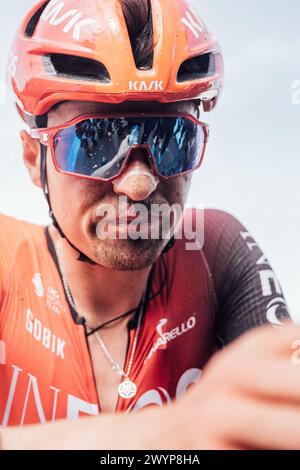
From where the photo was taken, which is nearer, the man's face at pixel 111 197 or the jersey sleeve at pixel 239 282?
the man's face at pixel 111 197

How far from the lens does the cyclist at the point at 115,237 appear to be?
237 centimetres

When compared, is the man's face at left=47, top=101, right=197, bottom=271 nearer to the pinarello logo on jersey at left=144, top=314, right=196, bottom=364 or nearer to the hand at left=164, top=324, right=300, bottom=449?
the pinarello logo on jersey at left=144, top=314, right=196, bottom=364

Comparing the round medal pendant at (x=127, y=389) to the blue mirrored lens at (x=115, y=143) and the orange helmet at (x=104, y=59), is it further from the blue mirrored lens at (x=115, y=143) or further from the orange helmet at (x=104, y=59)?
the orange helmet at (x=104, y=59)

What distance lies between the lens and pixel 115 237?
7.91 feet

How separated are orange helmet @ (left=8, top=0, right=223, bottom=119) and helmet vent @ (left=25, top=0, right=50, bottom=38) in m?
0.04

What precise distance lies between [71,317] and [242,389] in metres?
2.21

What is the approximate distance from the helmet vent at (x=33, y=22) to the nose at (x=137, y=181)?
37.5 inches

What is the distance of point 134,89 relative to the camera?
2289 mm

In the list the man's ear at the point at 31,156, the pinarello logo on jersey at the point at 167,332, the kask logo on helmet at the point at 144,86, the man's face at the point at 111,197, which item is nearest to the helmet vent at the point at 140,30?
the kask logo on helmet at the point at 144,86

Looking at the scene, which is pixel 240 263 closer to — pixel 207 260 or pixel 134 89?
pixel 207 260

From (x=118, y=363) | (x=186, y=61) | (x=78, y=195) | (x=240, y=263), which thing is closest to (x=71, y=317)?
(x=118, y=363)

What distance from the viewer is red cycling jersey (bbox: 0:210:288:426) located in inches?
100

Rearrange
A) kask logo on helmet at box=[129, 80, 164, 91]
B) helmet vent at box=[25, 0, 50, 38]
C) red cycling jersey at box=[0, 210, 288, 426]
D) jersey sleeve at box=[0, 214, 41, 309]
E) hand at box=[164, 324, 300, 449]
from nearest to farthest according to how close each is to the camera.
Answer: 1. hand at box=[164, 324, 300, 449]
2. kask logo on helmet at box=[129, 80, 164, 91]
3. red cycling jersey at box=[0, 210, 288, 426]
4. jersey sleeve at box=[0, 214, 41, 309]
5. helmet vent at box=[25, 0, 50, 38]

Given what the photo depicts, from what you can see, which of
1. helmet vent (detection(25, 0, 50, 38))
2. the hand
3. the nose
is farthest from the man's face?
the hand
